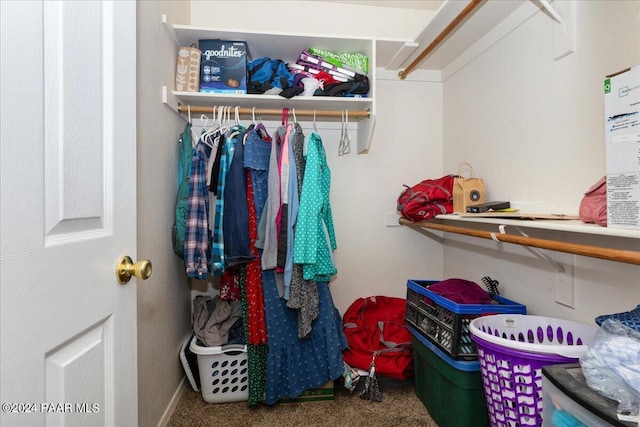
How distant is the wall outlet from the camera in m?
1.20

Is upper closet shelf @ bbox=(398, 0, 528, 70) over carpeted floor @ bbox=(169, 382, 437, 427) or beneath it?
over

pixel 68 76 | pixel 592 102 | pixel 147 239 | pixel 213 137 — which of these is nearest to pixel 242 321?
pixel 147 239

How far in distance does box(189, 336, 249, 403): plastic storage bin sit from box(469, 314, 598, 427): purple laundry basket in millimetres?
1128

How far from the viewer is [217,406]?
161 centimetres

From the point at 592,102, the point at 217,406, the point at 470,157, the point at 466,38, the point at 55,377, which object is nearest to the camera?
the point at 55,377

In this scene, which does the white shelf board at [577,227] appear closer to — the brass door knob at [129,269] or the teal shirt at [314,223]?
the teal shirt at [314,223]

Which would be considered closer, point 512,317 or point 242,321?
point 512,317

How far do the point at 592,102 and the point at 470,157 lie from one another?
29.9 inches

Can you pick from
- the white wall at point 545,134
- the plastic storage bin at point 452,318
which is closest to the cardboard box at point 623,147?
the white wall at point 545,134

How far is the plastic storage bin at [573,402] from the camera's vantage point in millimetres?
628

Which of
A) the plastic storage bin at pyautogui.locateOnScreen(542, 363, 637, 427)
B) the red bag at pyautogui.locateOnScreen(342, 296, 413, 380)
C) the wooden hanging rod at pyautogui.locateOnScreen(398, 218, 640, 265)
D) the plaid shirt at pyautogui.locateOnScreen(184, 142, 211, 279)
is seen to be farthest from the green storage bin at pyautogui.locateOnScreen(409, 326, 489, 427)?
the plaid shirt at pyautogui.locateOnScreen(184, 142, 211, 279)

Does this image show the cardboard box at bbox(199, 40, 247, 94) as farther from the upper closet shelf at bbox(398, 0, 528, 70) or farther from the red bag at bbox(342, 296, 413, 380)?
the red bag at bbox(342, 296, 413, 380)

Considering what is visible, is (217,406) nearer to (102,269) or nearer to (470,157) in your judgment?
(102,269)

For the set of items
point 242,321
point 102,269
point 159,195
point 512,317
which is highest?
point 159,195
